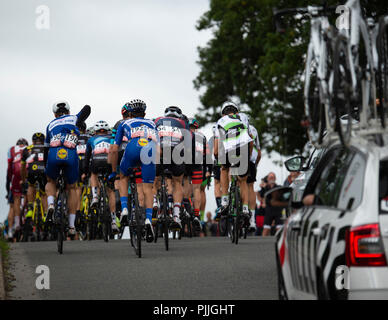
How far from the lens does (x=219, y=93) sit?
52219 mm

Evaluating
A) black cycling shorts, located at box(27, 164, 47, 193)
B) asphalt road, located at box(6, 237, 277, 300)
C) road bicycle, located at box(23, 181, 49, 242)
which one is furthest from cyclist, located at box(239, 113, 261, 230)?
road bicycle, located at box(23, 181, 49, 242)

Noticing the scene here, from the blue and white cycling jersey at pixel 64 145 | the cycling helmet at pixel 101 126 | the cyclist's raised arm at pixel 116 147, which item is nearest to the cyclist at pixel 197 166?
the cycling helmet at pixel 101 126

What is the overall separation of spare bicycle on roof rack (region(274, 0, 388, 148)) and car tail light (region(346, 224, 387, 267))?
3.03 ft

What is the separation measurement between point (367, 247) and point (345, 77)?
5.81 feet

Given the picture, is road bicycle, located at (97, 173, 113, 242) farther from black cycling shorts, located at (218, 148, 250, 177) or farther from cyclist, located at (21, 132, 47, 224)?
black cycling shorts, located at (218, 148, 250, 177)

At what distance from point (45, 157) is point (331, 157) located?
9.29 m

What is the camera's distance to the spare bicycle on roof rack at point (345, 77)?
6812mm

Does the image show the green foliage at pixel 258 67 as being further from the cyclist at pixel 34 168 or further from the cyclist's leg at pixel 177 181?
the cyclist's leg at pixel 177 181

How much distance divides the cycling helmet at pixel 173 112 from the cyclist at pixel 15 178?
694cm

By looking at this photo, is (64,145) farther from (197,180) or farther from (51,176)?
(197,180)

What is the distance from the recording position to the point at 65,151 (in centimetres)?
1591

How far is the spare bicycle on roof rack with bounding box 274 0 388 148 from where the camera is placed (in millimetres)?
6812
